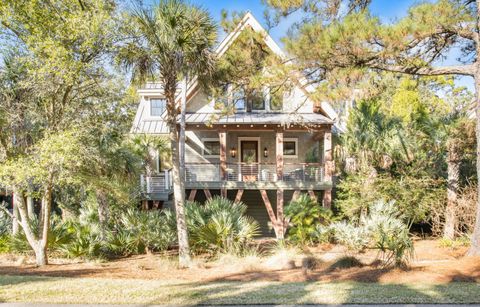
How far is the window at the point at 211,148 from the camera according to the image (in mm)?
18469

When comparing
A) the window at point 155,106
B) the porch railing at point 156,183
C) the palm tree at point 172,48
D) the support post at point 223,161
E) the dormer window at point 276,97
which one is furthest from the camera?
the window at point 155,106

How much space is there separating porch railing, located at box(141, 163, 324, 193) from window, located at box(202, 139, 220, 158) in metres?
0.81

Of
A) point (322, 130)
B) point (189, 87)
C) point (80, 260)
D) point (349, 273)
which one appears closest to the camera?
point (349, 273)

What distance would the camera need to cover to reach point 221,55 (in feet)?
39.1

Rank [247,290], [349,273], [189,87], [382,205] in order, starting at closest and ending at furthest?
[247,290]
[349,273]
[382,205]
[189,87]

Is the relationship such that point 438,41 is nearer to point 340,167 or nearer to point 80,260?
point 340,167

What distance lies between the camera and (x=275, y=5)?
11.5m

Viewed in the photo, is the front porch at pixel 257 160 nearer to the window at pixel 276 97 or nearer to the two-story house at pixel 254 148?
the two-story house at pixel 254 148

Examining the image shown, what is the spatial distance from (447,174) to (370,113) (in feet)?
13.9

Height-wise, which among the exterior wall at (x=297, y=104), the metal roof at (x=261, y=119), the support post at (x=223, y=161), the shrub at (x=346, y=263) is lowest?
the shrub at (x=346, y=263)

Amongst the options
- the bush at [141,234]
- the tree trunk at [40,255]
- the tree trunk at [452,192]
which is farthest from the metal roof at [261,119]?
the tree trunk at [40,255]

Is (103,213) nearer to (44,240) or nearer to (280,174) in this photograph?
(44,240)

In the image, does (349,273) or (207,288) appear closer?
(207,288)

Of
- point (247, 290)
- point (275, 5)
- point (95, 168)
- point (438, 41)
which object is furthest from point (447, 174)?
point (95, 168)
